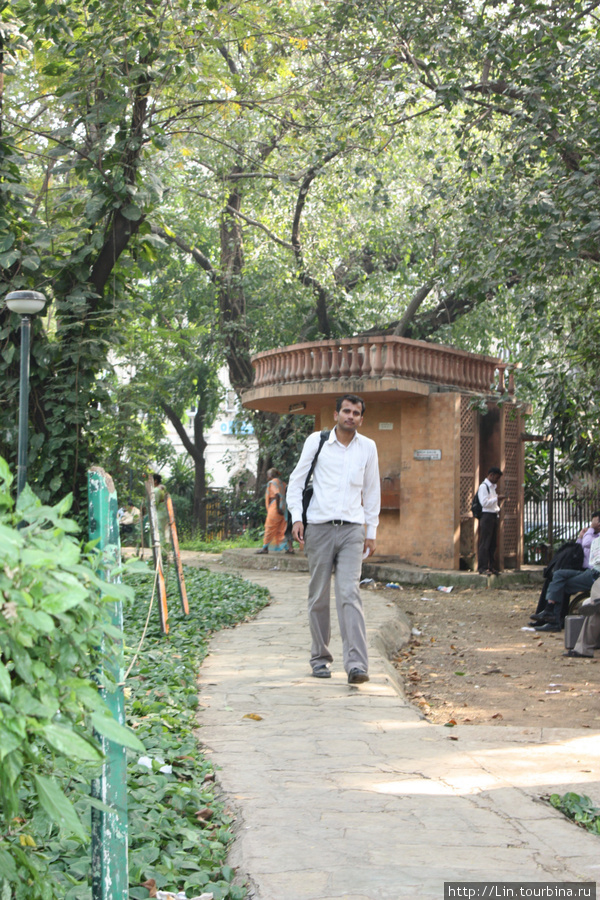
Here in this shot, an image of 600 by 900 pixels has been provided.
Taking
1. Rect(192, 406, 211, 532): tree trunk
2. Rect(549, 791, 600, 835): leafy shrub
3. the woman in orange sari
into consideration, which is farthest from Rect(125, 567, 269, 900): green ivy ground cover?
Rect(192, 406, 211, 532): tree trunk

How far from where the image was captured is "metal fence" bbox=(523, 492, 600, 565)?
16.5 meters

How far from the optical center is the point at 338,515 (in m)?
6.42

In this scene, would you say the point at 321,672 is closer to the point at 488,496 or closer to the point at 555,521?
the point at 488,496

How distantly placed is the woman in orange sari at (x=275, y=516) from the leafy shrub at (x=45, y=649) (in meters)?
15.6

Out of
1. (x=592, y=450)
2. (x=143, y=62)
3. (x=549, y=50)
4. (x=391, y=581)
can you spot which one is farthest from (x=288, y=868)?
(x=592, y=450)

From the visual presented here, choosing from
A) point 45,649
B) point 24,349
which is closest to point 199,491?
point 24,349

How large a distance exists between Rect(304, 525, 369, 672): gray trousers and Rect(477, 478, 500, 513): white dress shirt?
8.94 m

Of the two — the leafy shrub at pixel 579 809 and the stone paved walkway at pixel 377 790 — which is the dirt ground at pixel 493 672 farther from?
the leafy shrub at pixel 579 809

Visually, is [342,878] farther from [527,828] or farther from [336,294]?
[336,294]

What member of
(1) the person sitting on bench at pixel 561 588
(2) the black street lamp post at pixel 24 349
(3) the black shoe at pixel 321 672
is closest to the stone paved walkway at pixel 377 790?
(3) the black shoe at pixel 321 672

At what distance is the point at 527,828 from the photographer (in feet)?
11.8

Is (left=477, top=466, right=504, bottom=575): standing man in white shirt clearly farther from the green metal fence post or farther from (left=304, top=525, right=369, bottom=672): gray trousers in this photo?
the green metal fence post

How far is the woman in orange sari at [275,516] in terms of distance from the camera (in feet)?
58.1

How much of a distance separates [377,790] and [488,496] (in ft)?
37.4
